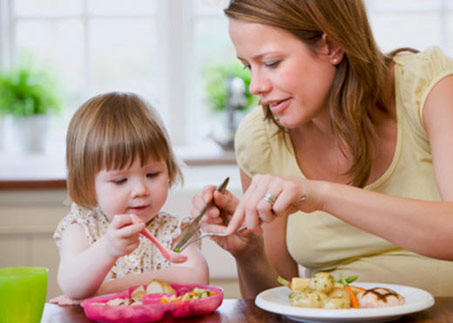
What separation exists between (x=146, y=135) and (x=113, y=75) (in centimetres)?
205

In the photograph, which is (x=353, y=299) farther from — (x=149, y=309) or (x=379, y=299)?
(x=149, y=309)

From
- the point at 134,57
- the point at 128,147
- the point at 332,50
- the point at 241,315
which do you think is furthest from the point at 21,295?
the point at 134,57

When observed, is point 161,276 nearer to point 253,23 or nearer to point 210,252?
point 253,23

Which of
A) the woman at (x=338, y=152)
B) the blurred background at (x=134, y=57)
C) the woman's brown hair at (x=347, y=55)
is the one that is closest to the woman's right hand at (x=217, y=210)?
the woman at (x=338, y=152)

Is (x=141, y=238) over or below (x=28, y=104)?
below

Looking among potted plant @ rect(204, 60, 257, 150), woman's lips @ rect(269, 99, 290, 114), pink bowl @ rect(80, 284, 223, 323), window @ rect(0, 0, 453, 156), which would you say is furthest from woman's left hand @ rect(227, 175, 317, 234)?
window @ rect(0, 0, 453, 156)

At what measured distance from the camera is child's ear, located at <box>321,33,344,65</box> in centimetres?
157

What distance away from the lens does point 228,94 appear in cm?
343

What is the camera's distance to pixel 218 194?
1.53 metres

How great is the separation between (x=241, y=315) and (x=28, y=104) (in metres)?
2.43

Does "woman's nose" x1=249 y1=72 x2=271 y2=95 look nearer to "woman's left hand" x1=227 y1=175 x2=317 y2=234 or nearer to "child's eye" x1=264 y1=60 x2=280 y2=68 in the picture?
"child's eye" x1=264 y1=60 x2=280 y2=68

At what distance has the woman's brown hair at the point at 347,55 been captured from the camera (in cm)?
Result: 152

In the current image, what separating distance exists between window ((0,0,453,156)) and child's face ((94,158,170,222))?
1.94 m

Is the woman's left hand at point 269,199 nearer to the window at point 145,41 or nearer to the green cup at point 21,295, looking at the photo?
the green cup at point 21,295
